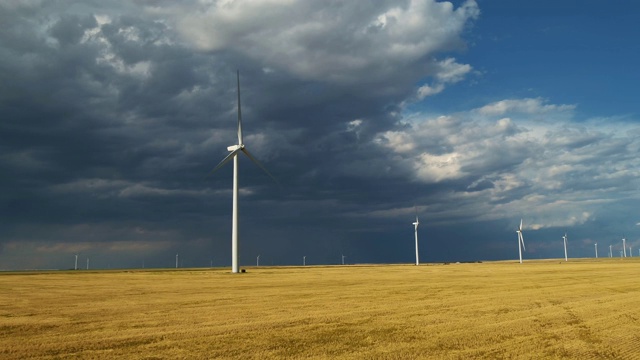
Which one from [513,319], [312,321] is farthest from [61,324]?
[513,319]

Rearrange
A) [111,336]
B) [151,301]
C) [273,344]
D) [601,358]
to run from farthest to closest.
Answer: [151,301], [111,336], [273,344], [601,358]

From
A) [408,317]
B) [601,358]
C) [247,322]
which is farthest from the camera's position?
[408,317]

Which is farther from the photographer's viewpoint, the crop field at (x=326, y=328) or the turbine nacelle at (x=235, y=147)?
the turbine nacelle at (x=235, y=147)

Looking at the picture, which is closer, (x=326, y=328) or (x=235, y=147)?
(x=326, y=328)

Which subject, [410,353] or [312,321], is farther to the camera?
[312,321]

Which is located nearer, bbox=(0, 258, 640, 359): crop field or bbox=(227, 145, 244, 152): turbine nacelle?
bbox=(0, 258, 640, 359): crop field

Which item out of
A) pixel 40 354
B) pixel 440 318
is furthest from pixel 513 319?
pixel 40 354

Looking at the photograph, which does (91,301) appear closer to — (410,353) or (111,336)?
(111,336)

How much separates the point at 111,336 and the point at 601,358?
18.0m

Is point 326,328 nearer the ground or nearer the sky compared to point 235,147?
nearer the ground

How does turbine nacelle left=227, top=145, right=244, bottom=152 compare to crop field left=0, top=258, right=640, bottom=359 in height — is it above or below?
above

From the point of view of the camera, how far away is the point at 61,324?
25.1m

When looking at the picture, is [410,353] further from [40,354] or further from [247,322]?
[40,354]

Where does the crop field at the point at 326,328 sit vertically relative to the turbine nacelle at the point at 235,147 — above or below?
below
